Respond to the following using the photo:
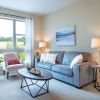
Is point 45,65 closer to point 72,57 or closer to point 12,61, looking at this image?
point 72,57

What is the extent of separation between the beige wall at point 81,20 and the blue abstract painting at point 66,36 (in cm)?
16

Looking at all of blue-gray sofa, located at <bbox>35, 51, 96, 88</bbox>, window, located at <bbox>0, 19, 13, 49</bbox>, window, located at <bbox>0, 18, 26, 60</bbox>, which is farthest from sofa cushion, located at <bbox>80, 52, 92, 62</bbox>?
window, located at <bbox>0, 19, 13, 49</bbox>

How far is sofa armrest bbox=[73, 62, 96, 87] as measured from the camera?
295 cm

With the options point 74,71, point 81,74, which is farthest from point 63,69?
point 81,74

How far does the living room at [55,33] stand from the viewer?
2.78 meters

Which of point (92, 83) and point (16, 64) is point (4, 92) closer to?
point (16, 64)

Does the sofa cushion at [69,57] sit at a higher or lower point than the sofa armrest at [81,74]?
higher

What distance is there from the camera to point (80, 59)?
3.27m

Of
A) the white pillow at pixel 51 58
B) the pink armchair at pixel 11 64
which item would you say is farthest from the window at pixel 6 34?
the white pillow at pixel 51 58

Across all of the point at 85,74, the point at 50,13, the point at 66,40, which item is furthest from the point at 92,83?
the point at 50,13

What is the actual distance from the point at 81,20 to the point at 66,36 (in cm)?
83

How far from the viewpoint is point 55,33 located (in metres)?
4.96

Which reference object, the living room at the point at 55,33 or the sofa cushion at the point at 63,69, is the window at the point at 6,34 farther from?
the sofa cushion at the point at 63,69

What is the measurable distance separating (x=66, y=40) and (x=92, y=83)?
5.93ft
